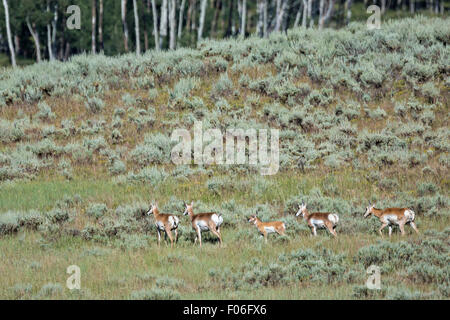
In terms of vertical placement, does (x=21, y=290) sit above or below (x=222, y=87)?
below

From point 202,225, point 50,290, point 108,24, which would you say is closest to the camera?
point 50,290

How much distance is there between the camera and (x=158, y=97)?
2227 cm

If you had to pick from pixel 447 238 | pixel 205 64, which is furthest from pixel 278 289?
pixel 205 64

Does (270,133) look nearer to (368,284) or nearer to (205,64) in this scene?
(205,64)

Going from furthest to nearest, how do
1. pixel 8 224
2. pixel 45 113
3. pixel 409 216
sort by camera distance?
pixel 45 113
pixel 8 224
pixel 409 216

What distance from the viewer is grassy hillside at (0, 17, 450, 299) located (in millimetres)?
10812

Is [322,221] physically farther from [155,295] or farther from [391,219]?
[155,295]

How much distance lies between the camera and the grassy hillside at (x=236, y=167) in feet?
35.5

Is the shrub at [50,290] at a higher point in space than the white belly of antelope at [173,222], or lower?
lower

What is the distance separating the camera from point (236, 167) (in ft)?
58.0

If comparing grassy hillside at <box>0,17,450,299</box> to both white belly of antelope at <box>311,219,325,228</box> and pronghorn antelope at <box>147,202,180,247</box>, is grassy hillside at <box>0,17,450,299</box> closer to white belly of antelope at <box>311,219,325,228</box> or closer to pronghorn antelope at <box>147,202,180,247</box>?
white belly of antelope at <box>311,219,325,228</box>

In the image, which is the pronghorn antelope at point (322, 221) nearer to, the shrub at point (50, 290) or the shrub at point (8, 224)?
the shrub at point (50, 290)

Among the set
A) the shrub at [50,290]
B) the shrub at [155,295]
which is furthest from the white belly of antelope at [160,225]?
the shrub at [155,295]

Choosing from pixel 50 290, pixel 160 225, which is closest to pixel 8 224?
pixel 160 225
